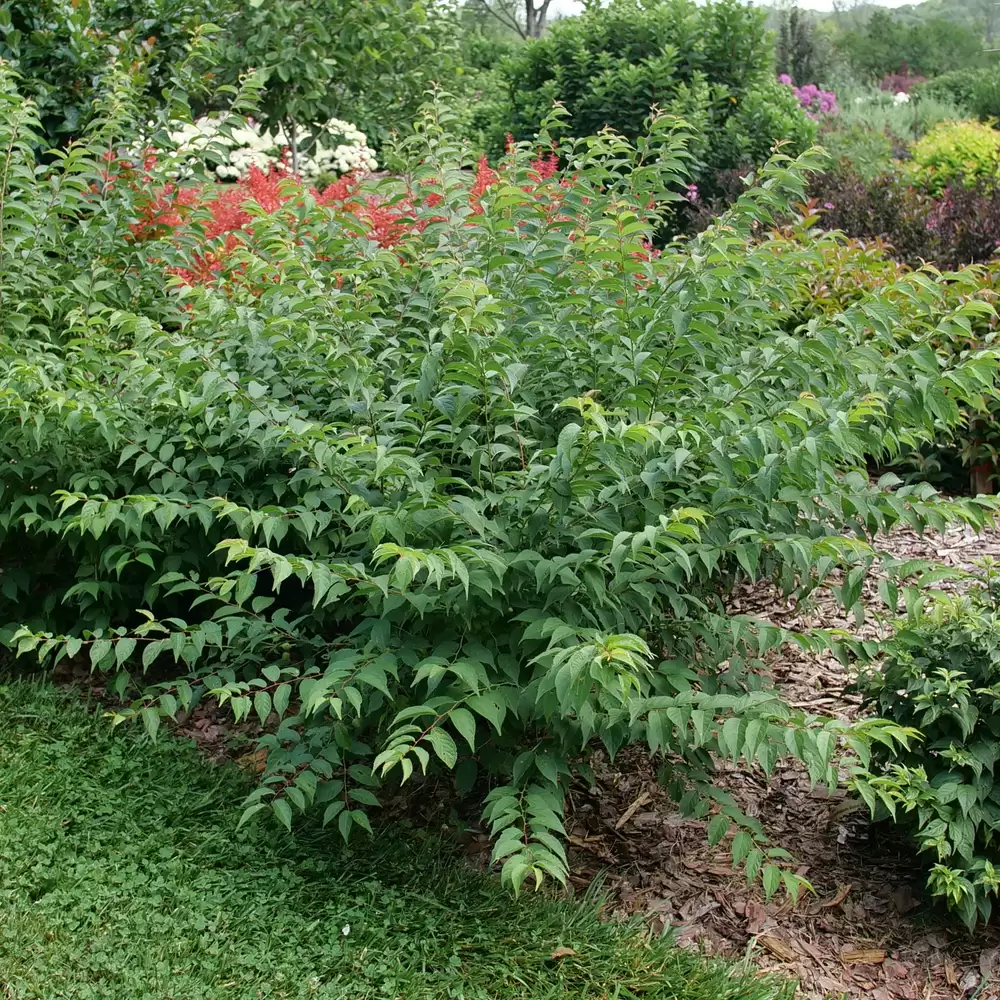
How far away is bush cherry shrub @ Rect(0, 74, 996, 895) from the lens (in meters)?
2.71

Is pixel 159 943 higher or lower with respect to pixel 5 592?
lower

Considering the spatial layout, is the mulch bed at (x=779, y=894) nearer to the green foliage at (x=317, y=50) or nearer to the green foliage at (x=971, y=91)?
the green foliage at (x=317, y=50)

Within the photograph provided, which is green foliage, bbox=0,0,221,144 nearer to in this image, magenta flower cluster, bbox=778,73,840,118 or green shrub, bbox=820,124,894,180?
green shrub, bbox=820,124,894,180

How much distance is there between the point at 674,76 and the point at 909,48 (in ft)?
72.3

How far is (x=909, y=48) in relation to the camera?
28906mm

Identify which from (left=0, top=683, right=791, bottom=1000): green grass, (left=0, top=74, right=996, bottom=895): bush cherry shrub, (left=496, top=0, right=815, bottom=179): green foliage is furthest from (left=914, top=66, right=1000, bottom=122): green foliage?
(left=0, top=683, right=791, bottom=1000): green grass

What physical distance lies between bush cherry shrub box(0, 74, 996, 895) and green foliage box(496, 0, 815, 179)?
253 inches

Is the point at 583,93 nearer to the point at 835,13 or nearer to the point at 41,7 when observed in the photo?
the point at 41,7

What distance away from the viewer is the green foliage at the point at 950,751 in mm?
2941

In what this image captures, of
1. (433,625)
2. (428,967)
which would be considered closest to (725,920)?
(428,967)

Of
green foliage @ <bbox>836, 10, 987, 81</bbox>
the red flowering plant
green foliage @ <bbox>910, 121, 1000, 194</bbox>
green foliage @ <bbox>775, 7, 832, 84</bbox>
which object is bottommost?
the red flowering plant

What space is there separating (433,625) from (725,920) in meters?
1.27

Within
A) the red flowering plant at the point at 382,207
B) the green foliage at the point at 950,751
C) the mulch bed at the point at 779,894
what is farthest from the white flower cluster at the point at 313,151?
the green foliage at the point at 950,751

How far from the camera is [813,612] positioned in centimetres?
376
